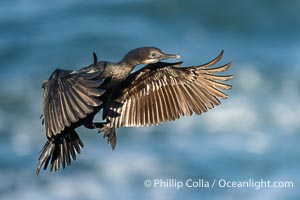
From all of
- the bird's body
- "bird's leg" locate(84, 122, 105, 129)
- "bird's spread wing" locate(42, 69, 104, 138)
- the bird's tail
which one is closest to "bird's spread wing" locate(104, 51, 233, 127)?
the bird's body

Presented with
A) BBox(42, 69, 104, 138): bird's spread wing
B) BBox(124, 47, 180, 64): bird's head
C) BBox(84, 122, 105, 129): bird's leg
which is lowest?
BBox(42, 69, 104, 138): bird's spread wing

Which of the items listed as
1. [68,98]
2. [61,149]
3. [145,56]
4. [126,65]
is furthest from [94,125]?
[68,98]

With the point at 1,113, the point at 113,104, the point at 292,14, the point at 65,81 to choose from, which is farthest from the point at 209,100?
the point at 292,14

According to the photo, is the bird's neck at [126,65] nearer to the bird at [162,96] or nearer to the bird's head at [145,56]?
the bird's head at [145,56]

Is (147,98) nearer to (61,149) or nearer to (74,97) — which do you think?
(61,149)

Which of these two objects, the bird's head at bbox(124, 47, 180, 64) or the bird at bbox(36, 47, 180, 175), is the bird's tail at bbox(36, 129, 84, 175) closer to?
the bird at bbox(36, 47, 180, 175)

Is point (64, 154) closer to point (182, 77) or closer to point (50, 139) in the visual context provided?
point (50, 139)

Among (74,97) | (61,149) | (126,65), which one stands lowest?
(74,97)

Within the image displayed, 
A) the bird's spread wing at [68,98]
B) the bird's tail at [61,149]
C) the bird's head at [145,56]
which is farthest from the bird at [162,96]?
the bird's spread wing at [68,98]
